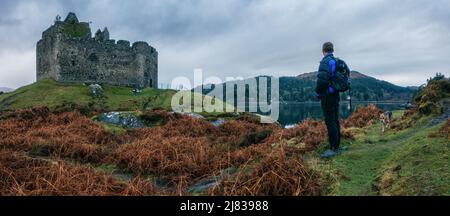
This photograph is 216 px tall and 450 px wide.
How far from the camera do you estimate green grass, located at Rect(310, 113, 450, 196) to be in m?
6.70

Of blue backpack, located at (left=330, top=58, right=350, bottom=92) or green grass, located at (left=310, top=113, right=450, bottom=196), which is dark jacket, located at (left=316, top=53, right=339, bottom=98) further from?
green grass, located at (left=310, top=113, right=450, bottom=196)

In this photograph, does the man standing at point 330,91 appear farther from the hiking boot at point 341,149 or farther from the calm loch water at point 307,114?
the calm loch water at point 307,114

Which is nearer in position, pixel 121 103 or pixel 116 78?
pixel 121 103

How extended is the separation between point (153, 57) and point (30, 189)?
5269 cm

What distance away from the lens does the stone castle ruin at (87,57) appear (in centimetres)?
5125

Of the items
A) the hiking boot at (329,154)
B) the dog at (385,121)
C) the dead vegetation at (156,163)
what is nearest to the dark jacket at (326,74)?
the hiking boot at (329,154)

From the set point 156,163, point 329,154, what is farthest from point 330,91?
point 156,163

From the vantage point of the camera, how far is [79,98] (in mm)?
42594

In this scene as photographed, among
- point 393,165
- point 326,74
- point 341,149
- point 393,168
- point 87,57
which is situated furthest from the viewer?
point 87,57

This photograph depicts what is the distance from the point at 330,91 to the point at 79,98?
37810 millimetres

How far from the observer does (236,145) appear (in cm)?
1409

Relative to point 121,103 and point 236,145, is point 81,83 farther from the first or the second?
point 236,145

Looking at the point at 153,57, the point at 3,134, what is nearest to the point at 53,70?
the point at 153,57

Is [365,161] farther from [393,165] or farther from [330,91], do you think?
[330,91]
